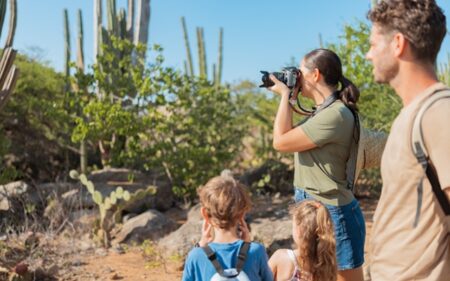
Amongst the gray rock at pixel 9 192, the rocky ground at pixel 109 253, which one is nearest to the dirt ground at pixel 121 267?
the rocky ground at pixel 109 253

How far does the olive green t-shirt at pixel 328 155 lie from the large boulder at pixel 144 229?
3.93 m

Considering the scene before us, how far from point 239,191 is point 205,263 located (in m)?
0.33

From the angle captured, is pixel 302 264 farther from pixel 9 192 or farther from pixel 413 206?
pixel 9 192

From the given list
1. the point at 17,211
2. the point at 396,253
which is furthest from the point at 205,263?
the point at 17,211

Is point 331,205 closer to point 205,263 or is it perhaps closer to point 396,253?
point 205,263

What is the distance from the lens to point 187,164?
7.74 m

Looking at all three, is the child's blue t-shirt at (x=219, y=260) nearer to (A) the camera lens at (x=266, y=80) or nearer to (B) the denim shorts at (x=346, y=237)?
(B) the denim shorts at (x=346, y=237)

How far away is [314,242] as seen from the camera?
244 cm

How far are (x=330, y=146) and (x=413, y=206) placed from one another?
112cm

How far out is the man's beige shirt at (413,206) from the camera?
1.34 m

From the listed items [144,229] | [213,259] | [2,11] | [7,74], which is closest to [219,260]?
[213,259]

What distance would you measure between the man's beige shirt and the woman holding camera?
0.99 meters

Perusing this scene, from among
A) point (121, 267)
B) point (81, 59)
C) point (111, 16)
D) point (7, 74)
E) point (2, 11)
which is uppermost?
point (111, 16)

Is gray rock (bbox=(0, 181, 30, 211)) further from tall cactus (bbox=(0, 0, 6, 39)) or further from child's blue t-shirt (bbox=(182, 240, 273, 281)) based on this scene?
child's blue t-shirt (bbox=(182, 240, 273, 281))
